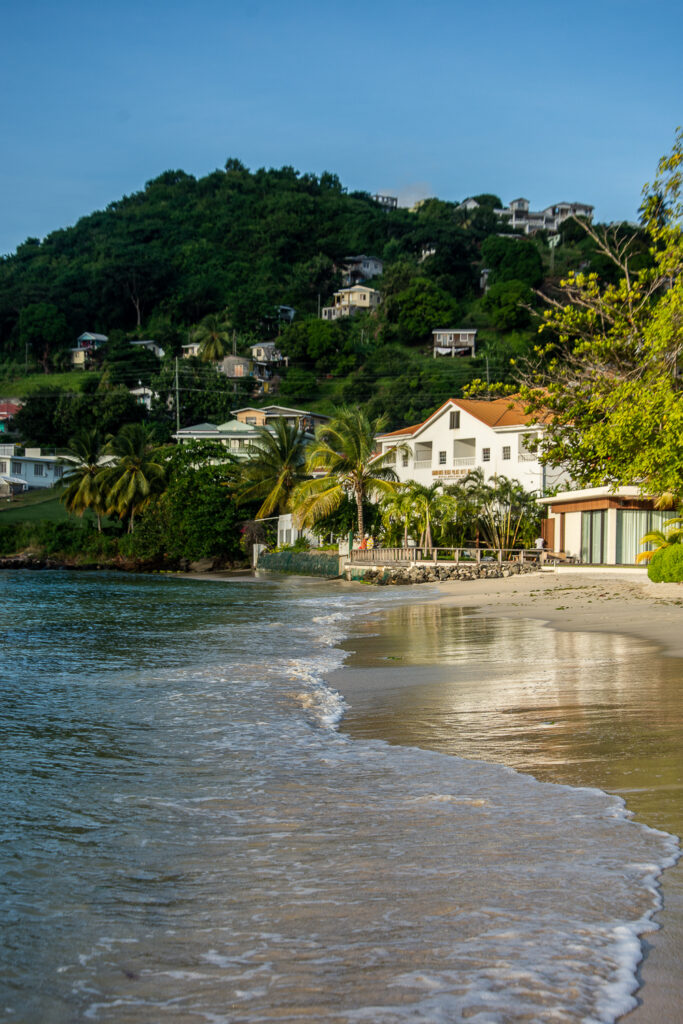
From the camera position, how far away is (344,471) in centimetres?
4731

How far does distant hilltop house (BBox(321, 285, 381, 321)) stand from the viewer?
447 feet

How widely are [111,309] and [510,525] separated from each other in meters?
107

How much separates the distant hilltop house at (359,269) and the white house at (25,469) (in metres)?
71.7

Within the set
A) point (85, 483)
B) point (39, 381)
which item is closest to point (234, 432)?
point (85, 483)

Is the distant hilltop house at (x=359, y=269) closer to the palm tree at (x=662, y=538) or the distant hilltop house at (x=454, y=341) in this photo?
the distant hilltop house at (x=454, y=341)

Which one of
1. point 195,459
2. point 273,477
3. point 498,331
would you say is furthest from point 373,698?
point 498,331

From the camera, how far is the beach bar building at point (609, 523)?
3559 cm

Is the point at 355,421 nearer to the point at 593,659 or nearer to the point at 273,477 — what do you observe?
the point at 273,477

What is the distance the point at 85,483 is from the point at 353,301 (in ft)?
272

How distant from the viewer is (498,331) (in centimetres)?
11812

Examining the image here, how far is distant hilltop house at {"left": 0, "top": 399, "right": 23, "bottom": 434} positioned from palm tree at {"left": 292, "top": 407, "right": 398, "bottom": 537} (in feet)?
222

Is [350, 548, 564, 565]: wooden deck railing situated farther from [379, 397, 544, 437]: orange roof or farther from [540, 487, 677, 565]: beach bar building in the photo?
[379, 397, 544, 437]: orange roof

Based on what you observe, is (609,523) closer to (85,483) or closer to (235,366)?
(85,483)

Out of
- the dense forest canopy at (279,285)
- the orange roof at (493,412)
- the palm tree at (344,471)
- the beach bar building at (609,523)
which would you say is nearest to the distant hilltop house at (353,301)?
the dense forest canopy at (279,285)
